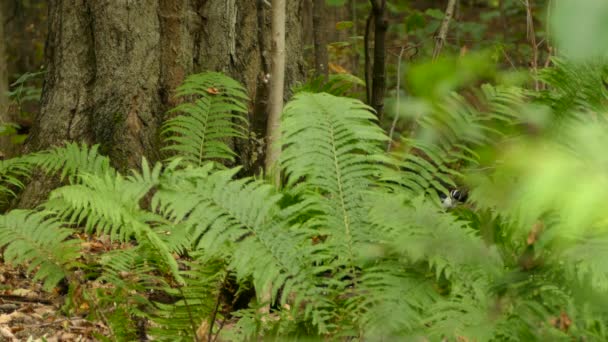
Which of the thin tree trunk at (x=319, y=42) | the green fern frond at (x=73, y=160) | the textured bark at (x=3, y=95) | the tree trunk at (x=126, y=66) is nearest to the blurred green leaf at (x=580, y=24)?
the green fern frond at (x=73, y=160)

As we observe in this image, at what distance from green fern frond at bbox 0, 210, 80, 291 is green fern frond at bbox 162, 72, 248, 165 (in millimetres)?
964

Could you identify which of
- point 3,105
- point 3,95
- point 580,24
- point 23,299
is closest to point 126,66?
point 23,299

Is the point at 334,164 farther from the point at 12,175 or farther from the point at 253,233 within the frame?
the point at 12,175

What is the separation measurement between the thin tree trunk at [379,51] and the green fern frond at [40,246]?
7.57 ft

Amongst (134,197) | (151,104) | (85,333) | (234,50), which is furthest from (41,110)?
(134,197)

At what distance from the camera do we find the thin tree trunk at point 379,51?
4543 mm

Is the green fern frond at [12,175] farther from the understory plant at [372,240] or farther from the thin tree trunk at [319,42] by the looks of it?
the thin tree trunk at [319,42]

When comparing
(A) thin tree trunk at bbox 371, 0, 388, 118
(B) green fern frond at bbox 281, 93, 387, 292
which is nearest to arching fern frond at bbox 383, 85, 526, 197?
(B) green fern frond at bbox 281, 93, 387, 292

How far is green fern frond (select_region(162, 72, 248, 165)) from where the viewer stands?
3803 millimetres

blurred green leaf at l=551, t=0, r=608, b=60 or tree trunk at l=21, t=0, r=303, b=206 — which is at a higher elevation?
blurred green leaf at l=551, t=0, r=608, b=60

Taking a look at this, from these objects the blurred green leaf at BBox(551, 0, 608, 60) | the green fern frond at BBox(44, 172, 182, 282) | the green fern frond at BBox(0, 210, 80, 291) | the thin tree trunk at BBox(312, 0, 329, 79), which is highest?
the blurred green leaf at BBox(551, 0, 608, 60)

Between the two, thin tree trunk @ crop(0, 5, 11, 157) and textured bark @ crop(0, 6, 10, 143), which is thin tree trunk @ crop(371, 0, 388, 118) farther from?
textured bark @ crop(0, 6, 10, 143)

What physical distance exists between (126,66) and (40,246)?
1716mm

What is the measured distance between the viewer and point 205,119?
3.95m
